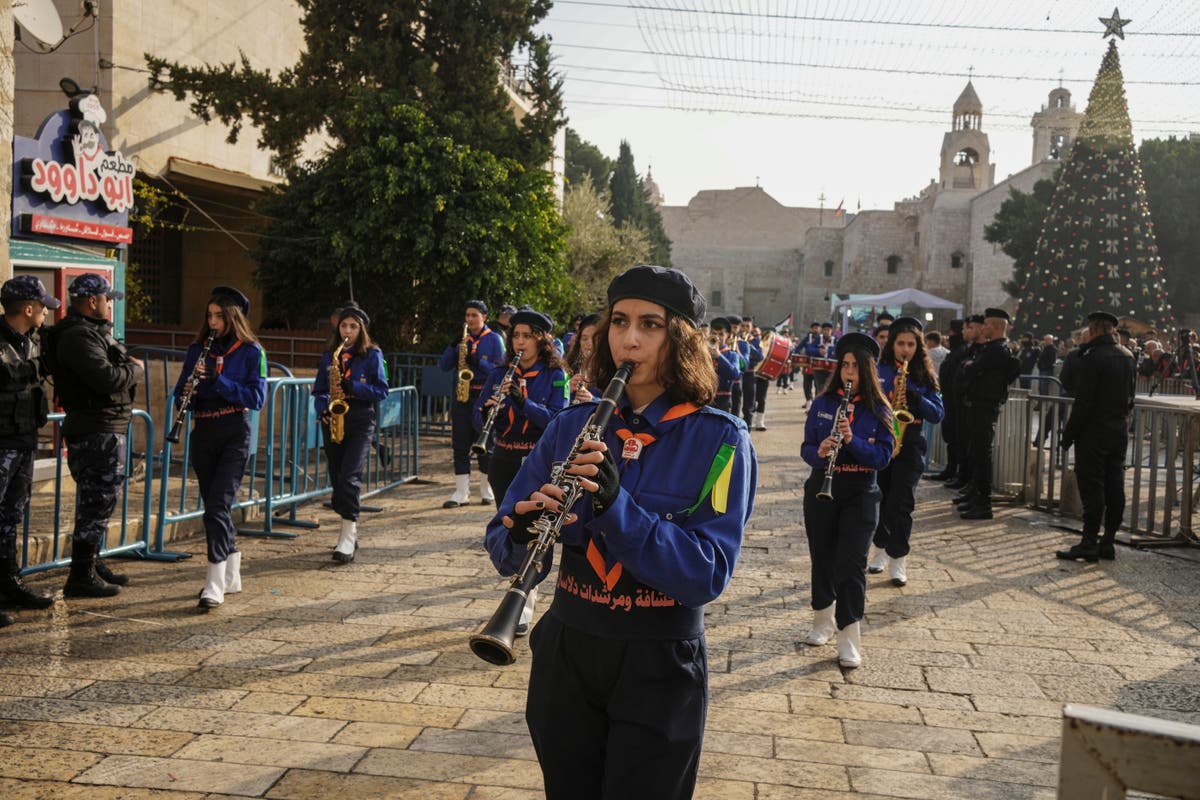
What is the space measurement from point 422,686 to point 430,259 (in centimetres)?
1397

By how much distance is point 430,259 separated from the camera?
1844 centimetres

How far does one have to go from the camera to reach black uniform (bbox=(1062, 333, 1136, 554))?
8.72m

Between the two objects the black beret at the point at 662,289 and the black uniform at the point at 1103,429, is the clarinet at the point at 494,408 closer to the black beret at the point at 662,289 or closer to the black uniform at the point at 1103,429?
the black uniform at the point at 1103,429

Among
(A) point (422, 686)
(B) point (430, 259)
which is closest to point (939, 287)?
(B) point (430, 259)

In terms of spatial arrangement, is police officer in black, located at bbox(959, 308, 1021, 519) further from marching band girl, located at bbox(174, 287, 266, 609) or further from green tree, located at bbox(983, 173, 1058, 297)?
Answer: green tree, located at bbox(983, 173, 1058, 297)

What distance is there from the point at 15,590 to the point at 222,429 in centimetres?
148

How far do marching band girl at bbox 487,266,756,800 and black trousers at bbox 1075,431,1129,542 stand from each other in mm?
7157

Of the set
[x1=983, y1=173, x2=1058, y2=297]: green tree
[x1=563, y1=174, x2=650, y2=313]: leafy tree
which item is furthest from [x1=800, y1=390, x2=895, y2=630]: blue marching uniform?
[x1=983, y1=173, x2=1058, y2=297]: green tree

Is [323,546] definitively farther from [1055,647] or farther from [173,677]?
[1055,647]

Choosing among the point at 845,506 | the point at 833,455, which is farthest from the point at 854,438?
the point at 845,506

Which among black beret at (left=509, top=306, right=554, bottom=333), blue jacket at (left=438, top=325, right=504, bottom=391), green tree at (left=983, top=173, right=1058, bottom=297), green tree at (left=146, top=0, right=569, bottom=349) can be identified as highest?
green tree at (left=983, top=173, right=1058, bottom=297)

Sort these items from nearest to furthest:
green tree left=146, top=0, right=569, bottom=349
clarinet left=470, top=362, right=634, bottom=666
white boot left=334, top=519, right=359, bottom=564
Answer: clarinet left=470, top=362, right=634, bottom=666 < white boot left=334, top=519, right=359, bottom=564 < green tree left=146, top=0, right=569, bottom=349

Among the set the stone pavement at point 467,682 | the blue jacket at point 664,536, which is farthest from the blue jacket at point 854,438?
the blue jacket at point 664,536

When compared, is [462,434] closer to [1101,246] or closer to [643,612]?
[643,612]
